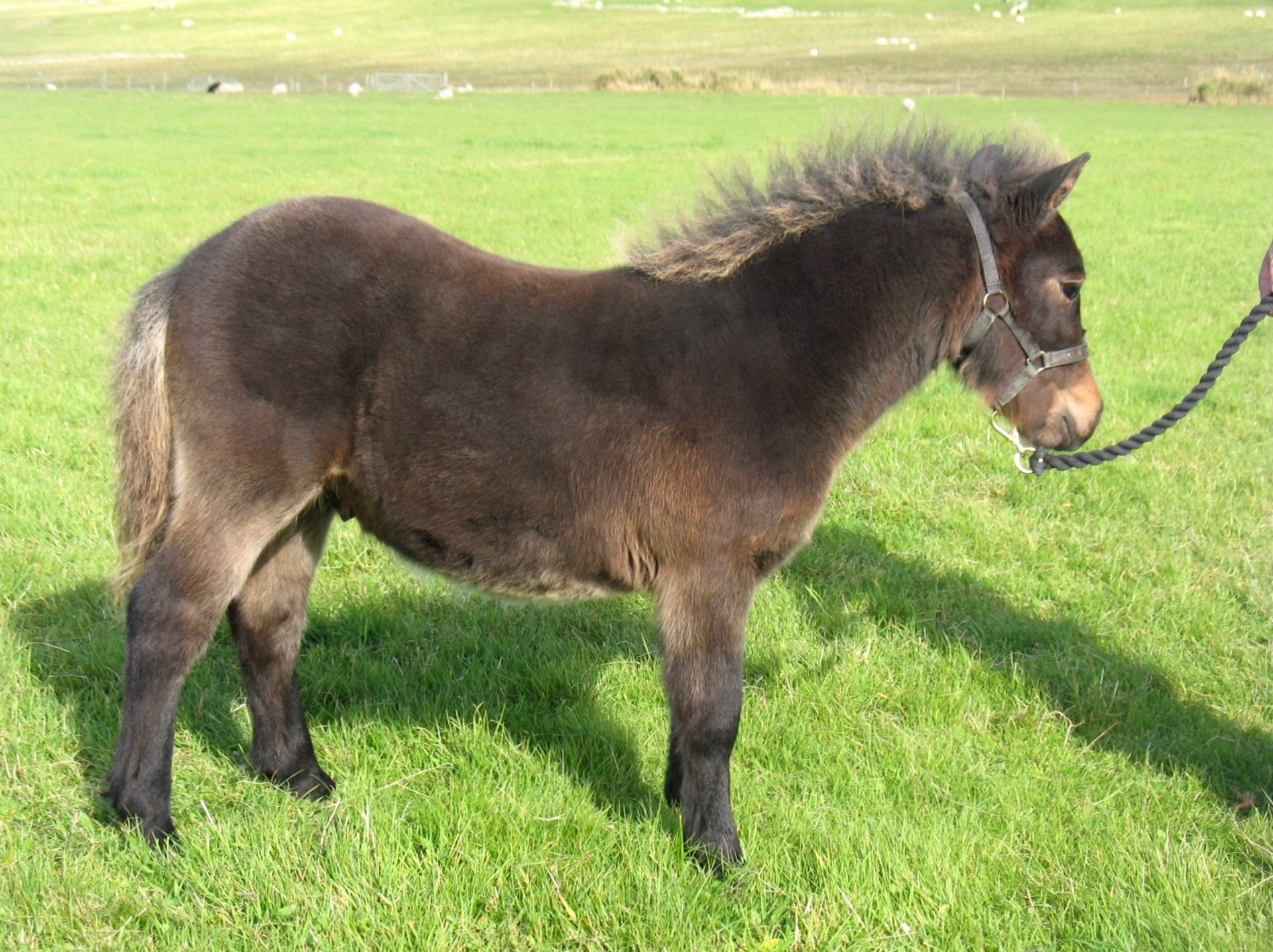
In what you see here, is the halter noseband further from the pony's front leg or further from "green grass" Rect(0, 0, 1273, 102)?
"green grass" Rect(0, 0, 1273, 102)

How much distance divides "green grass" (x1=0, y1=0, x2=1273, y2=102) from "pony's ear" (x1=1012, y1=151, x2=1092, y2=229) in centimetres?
5350

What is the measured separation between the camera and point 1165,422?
419 cm

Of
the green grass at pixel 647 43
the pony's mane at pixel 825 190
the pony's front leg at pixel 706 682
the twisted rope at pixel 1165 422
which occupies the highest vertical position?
the pony's mane at pixel 825 190

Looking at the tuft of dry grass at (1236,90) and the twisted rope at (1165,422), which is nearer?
the twisted rope at (1165,422)

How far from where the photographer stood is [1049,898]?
343 cm

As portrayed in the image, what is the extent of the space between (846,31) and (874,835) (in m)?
96.7

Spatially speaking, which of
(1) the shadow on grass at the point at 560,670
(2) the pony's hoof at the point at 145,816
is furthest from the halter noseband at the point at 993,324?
(2) the pony's hoof at the point at 145,816

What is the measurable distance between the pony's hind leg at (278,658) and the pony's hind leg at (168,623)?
15.7 inches

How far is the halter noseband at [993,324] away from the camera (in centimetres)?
356

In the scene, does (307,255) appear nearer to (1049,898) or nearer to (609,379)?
(609,379)

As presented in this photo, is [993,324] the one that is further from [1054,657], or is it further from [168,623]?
[168,623]

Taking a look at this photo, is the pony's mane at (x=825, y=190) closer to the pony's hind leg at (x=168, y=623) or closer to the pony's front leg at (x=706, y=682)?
the pony's front leg at (x=706, y=682)

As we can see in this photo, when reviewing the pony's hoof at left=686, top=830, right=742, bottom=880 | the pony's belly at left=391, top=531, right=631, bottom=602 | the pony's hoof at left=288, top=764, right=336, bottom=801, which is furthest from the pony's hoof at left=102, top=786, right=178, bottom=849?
the pony's hoof at left=686, top=830, right=742, bottom=880

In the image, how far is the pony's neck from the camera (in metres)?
3.56
